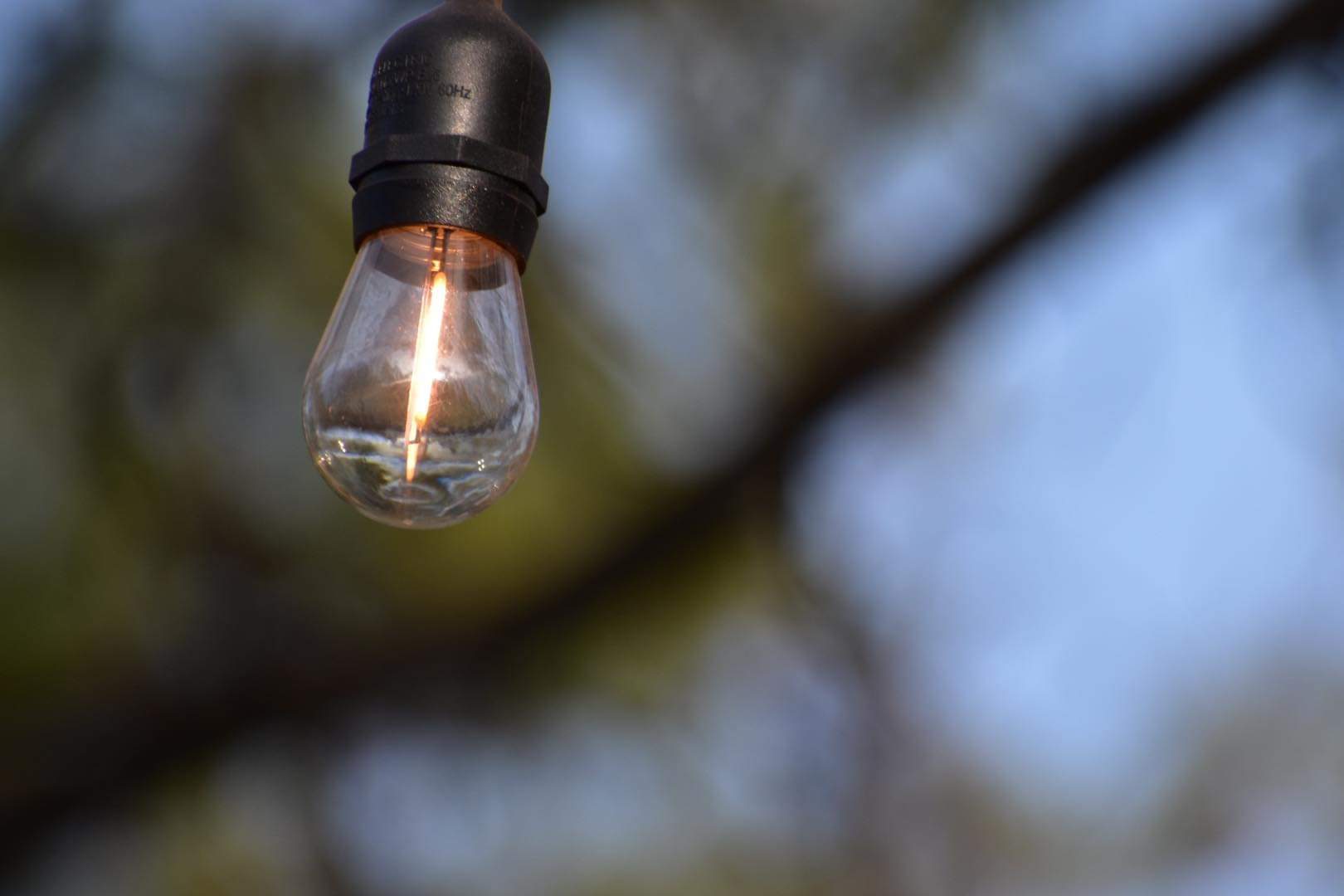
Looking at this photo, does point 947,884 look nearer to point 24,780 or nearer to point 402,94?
point 24,780

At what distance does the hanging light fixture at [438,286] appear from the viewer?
588 millimetres

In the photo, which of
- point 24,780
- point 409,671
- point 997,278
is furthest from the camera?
point 409,671

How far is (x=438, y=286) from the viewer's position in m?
0.61

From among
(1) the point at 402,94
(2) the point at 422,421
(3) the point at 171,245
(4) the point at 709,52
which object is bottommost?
(2) the point at 422,421

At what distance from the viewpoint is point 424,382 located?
591mm

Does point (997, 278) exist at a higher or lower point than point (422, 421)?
higher

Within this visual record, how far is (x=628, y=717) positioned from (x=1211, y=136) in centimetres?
102

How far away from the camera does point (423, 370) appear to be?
595 mm

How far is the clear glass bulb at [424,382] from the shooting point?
0.59 m

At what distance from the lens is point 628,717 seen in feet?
6.23

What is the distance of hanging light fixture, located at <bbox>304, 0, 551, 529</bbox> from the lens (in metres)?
0.59

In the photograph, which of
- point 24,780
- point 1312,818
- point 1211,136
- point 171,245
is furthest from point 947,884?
point 171,245

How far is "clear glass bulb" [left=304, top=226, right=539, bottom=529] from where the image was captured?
1.95 feet

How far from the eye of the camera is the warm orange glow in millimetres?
592
